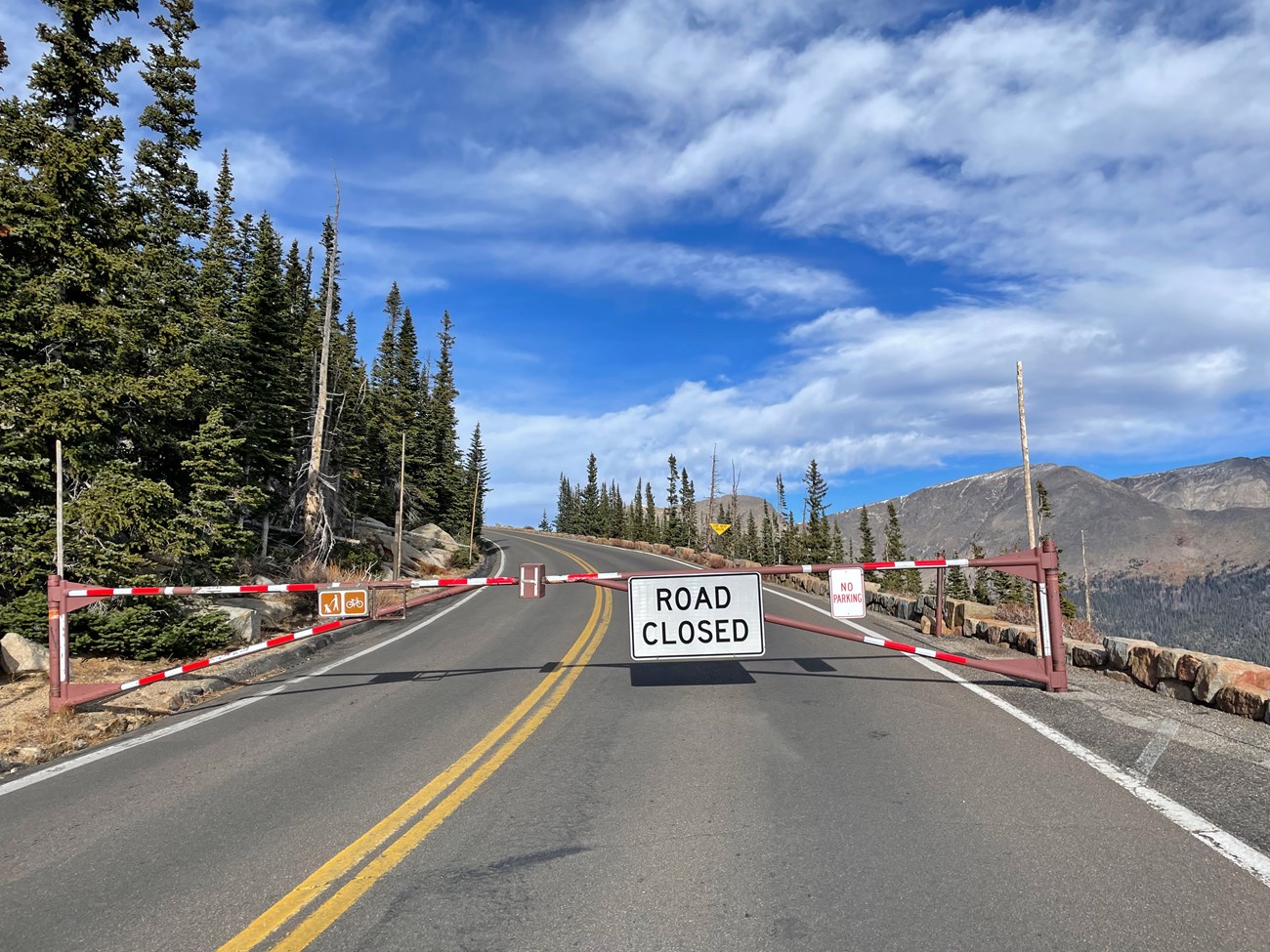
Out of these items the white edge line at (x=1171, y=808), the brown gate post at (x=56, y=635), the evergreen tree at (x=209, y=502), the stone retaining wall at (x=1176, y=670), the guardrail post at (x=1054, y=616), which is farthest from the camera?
the evergreen tree at (x=209, y=502)

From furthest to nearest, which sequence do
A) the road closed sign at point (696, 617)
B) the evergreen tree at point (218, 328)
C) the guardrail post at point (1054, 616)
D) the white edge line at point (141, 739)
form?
the evergreen tree at point (218, 328), the road closed sign at point (696, 617), the guardrail post at point (1054, 616), the white edge line at point (141, 739)

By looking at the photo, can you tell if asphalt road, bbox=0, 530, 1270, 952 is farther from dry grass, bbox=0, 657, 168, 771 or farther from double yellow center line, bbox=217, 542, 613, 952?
dry grass, bbox=0, 657, 168, 771

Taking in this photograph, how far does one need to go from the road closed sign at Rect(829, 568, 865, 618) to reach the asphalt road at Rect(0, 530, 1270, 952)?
110cm

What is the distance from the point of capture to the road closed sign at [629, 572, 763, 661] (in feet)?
28.3

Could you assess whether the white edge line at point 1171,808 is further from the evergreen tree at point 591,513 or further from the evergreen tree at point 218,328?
the evergreen tree at point 591,513

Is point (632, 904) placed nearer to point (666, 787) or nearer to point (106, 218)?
point (666, 787)

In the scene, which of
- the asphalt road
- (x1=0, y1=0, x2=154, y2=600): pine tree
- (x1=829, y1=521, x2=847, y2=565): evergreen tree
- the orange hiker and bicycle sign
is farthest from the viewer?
(x1=829, y1=521, x2=847, y2=565): evergreen tree

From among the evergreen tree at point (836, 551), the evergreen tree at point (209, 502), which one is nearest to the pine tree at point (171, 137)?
the evergreen tree at point (209, 502)

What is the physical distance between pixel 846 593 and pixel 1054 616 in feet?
7.14

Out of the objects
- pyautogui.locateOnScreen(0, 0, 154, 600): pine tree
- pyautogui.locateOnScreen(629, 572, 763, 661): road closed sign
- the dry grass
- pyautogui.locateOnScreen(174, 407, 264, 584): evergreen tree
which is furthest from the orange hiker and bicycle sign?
pyautogui.locateOnScreen(174, 407, 264, 584): evergreen tree

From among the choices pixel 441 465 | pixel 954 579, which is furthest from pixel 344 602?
pixel 441 465

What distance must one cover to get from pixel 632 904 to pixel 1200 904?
2.51m

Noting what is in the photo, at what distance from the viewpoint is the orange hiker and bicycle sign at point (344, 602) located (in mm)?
9320

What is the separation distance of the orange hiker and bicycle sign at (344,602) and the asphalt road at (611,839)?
1.75 metres
